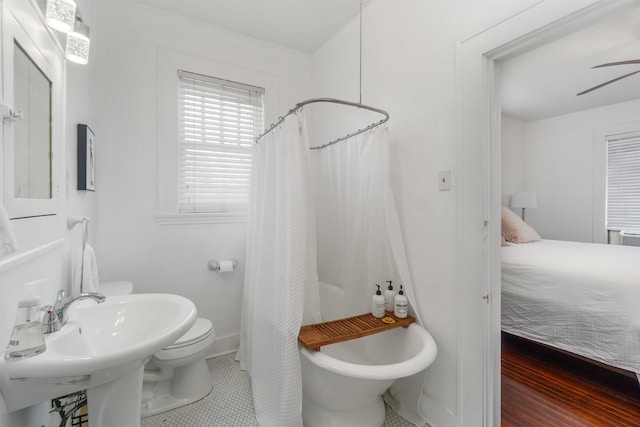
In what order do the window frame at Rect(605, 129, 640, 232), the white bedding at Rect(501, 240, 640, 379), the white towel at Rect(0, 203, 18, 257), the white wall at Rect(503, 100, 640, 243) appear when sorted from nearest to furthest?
the white towel at Rect(0, 203, 18, 257)
the white bedding at Rect(501, 240, 640, 379)
the window frame at Rect(605, 129, 640, 232)
the white wall at Rect(503, 100, 640, 243)

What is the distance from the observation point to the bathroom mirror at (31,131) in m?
0.82

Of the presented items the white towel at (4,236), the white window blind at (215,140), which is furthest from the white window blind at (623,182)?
the white towel at (4,236)

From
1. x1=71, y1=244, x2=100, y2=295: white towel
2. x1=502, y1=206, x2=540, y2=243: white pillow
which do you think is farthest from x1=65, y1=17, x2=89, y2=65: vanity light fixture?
x1=502, y1=206, x2=540, y2=243: white pillow

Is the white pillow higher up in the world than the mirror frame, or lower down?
lower down

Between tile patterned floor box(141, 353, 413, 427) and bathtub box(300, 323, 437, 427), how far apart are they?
0.81ft

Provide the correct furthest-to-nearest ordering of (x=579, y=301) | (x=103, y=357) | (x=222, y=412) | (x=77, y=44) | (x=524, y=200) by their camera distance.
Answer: (x=524, y=200) < (x=579, y=301) < (x=222, y=412) < (x=77, y=44) < (x=103, y=357)

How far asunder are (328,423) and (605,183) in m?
4.15

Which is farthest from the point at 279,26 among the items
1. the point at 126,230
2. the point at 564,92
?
the point at 564,92

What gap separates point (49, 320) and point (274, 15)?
2.39 m

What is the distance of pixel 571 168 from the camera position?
12.0ft

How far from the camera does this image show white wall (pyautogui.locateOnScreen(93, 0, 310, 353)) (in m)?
2.02

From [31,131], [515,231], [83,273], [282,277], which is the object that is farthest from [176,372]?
[515,231]

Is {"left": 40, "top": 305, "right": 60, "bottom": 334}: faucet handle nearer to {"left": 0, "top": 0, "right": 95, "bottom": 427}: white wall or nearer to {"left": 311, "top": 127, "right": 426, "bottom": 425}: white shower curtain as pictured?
{"left": 0, "top": 0, "right": 95, "bottom": 427}: white wall

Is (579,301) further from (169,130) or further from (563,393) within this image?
(169,130)
